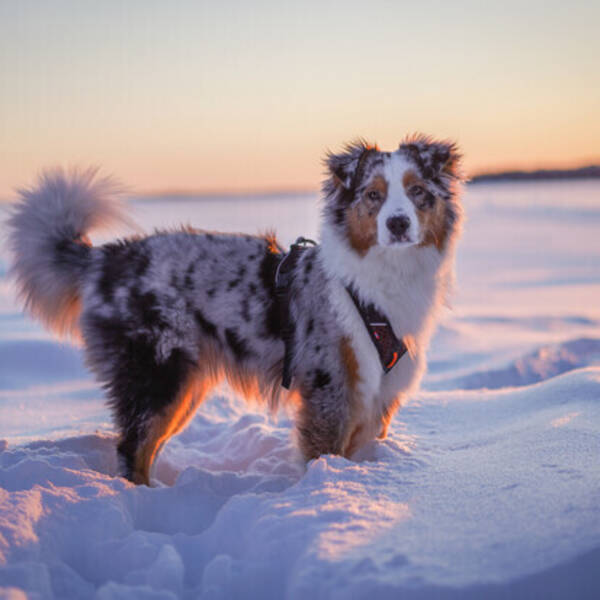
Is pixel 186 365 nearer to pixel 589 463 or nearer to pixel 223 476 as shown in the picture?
→ pixel 223 476

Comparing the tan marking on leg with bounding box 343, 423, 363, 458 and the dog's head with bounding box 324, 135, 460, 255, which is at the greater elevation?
the dog's head with bounding box 324, 135, 460, 255

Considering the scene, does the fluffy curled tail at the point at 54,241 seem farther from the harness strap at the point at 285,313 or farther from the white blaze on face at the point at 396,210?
the white blaze on face at the point at 396,210

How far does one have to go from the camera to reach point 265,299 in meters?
3.41

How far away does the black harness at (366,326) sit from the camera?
10.7ft

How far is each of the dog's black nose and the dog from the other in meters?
0.02

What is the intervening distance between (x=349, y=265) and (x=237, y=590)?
71.5 inches

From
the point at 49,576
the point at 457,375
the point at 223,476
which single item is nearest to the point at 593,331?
the point at 457,375

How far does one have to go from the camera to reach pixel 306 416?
3.27 metres

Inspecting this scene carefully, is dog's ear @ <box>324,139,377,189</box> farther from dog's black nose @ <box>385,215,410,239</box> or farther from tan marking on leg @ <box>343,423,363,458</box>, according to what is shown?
tan marking on leg @ <box>343,423,363,458</box>

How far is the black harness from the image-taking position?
3268mm

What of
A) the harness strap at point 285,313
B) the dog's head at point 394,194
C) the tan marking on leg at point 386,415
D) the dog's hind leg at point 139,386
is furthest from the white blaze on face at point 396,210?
the dog's hind leg at point 139,386

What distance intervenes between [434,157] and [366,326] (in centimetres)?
106

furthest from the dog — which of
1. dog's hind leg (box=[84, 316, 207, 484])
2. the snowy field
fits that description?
the snowy field

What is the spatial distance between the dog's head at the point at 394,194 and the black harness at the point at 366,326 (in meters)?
0.34
